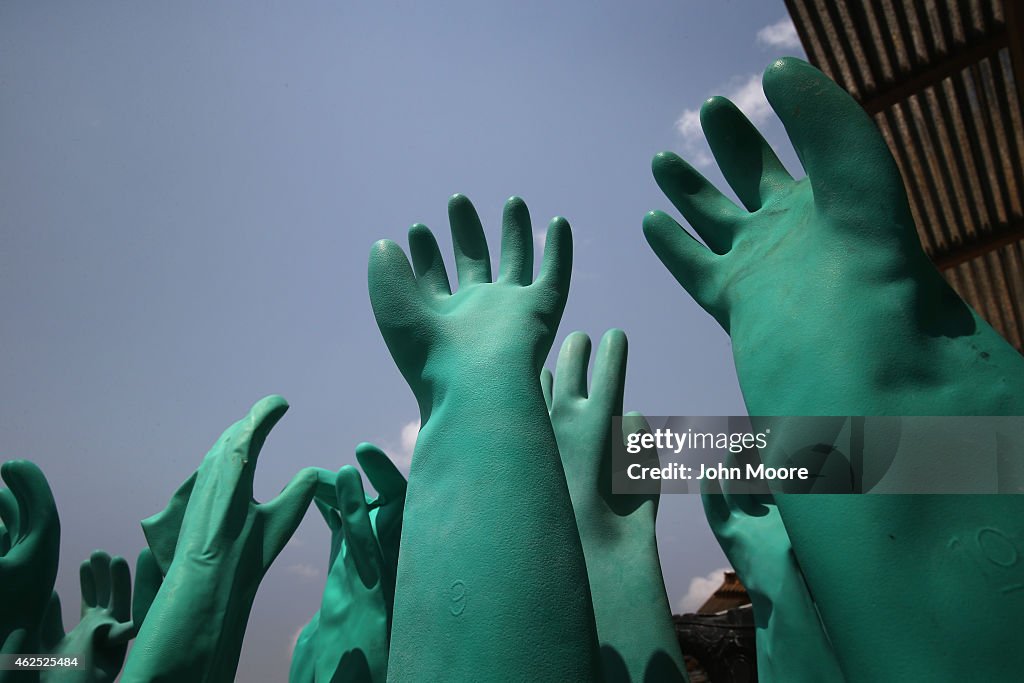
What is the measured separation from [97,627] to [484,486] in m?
3.35

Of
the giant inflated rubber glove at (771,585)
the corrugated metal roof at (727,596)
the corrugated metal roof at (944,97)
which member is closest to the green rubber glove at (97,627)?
the giant inflated rubber glove at (771,585)

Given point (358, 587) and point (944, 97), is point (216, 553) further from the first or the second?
point (944, 97)

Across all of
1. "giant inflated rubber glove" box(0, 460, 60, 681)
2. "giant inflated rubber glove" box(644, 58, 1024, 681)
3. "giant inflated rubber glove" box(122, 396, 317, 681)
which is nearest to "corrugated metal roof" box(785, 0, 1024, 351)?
"giant inflated rubber glove" box(644, 58, 1024, 681)

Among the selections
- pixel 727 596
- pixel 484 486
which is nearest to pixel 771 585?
pixel 484 486

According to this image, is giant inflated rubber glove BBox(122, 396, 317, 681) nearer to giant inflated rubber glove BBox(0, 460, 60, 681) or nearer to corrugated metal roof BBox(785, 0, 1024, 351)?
giant inflated rubber glove BBox(0, 460, 60, 681)

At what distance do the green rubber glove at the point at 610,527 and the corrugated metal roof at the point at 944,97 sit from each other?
241 cm

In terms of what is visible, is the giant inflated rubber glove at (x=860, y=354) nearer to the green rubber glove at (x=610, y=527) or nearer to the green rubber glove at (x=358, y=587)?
the green rubber glove at (x=610, y=527)

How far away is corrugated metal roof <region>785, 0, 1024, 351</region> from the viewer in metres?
4.05

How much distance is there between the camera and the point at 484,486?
6.29 ft

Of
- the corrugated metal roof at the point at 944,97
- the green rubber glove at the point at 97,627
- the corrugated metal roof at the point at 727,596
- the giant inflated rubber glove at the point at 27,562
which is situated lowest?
the corrugated metal roof at the point at 727,596

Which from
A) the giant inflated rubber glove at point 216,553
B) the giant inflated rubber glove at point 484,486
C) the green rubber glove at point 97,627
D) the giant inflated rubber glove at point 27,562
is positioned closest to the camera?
the giant inflated rubber glove at point 484,486

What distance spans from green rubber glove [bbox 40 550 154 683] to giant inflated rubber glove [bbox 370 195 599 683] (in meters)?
2.63

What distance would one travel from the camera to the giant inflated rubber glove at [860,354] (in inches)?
55.6

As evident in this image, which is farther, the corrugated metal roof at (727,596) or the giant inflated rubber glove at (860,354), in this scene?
Answer: the corrugated metal roof at (727,596)
